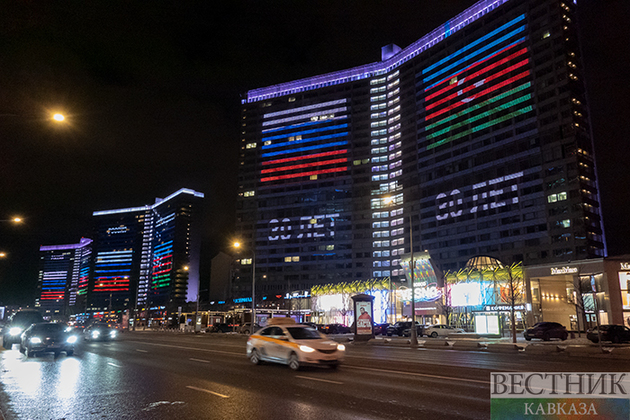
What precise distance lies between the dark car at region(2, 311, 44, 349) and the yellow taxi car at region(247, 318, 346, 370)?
1943 centimetres

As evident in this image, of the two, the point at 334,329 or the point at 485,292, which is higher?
the point at 485,292

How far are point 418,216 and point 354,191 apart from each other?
83.8 ft

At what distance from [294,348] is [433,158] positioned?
11944cm

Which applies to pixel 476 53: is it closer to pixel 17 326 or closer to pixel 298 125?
pixel 298 125

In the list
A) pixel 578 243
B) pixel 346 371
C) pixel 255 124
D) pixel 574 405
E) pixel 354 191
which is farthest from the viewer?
pixel 255 124

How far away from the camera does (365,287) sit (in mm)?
81938

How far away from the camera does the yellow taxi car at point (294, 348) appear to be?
14.2 m

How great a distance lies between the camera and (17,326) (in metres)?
30.2

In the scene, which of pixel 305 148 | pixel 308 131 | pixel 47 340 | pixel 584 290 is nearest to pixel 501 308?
pixel 584 290

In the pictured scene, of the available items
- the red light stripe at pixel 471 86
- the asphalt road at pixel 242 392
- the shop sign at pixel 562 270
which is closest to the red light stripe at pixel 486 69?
the red light stripe at pixel 471 86

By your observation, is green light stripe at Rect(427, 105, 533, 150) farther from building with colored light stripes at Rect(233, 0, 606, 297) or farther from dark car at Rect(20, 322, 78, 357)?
dark car at Rect(20, 322, 78, 357)

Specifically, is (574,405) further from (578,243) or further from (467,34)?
(467,34)

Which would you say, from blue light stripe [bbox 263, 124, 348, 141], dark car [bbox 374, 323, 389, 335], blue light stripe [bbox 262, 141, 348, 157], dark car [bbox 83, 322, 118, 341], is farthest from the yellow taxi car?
blue light stripe [bbox 263, 124, 348, 141]

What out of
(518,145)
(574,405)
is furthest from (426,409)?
(518,145)
